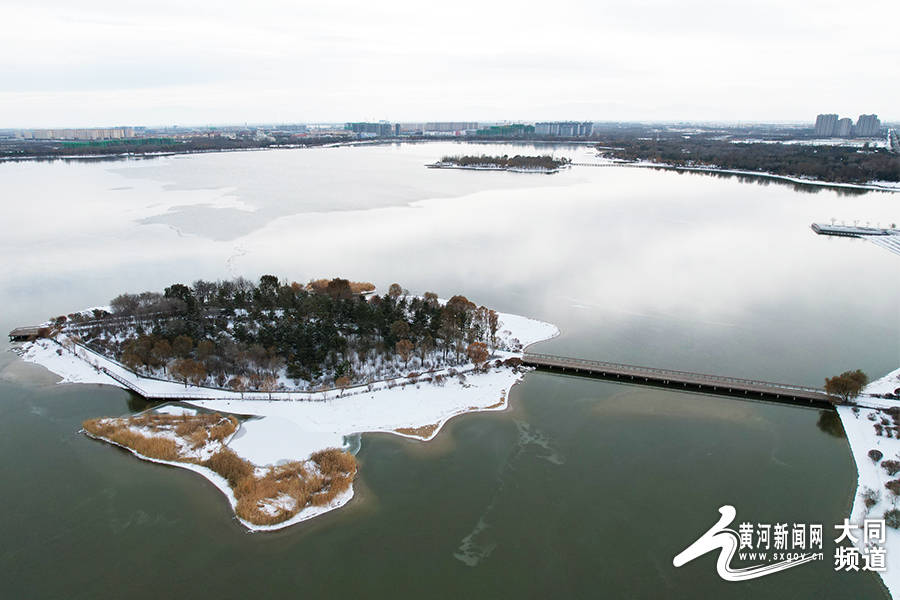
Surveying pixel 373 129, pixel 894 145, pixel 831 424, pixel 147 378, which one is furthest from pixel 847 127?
pixel 147 378

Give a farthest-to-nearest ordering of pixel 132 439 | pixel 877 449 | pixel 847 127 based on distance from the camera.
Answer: pixel 847 127 → pixel 132 439 → pixel 877 449

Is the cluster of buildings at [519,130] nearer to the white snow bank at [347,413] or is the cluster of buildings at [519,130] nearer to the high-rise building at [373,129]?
the high-rise building at [373,129]

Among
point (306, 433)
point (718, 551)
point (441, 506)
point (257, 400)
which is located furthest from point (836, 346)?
point (257, 400)

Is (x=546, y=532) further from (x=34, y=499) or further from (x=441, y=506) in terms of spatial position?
(x=34, y=499)

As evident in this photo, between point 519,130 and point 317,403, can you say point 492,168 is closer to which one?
point 317,403

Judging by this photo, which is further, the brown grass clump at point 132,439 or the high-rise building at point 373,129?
the high-rise building at point 373,129

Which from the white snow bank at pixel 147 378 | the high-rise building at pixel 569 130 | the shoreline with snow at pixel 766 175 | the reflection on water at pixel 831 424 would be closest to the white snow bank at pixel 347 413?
the white snow bank at pixel 147 378

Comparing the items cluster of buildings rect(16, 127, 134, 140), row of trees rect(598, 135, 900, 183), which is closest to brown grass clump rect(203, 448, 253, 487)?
row of trees rect(598, 135, 900, 183)

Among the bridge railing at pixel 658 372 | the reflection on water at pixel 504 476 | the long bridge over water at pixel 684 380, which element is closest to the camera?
the reflection on water at pixel 504 476
